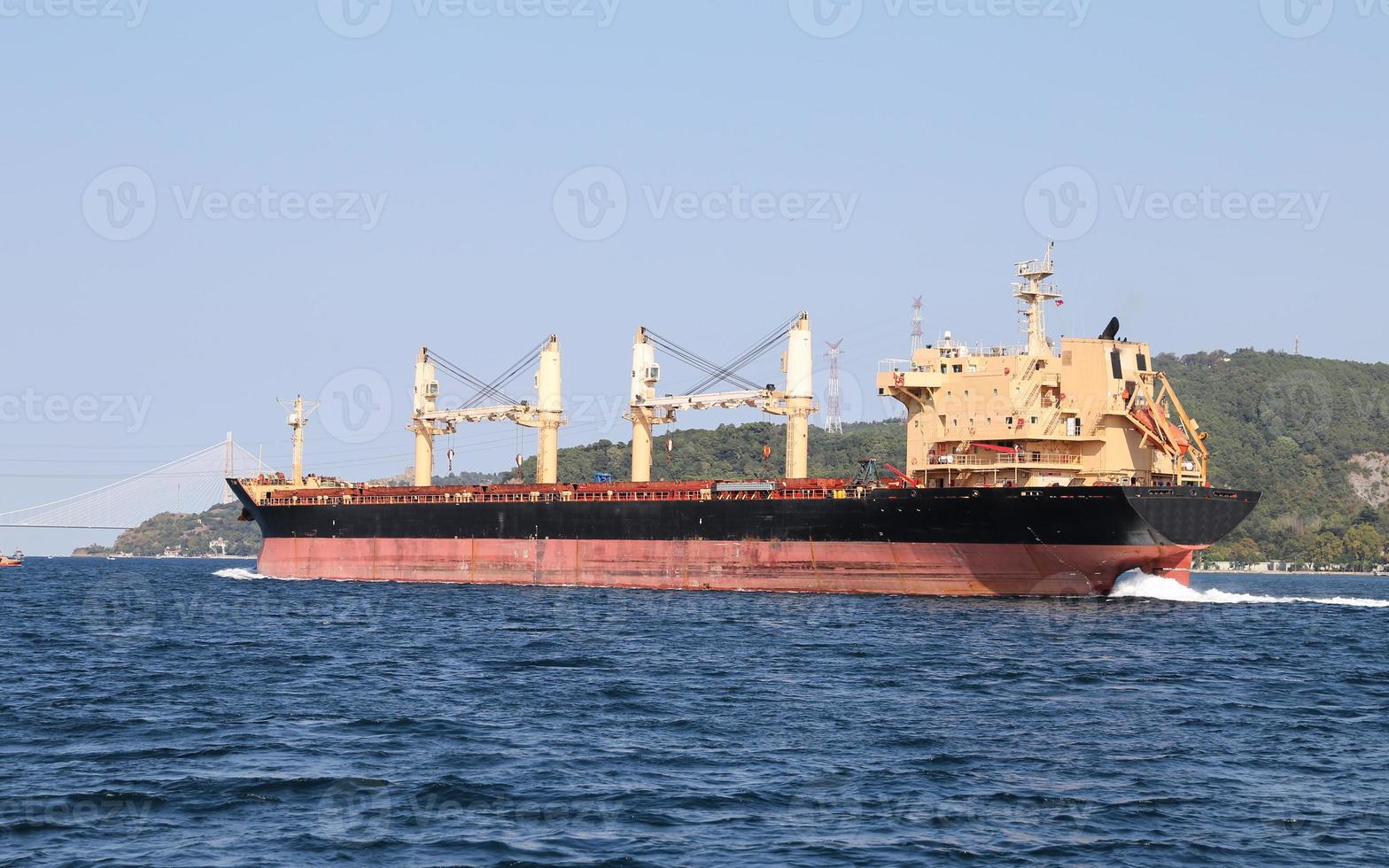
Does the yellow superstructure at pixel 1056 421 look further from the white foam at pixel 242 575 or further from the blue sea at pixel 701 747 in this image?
the white foam at pixel 242 575

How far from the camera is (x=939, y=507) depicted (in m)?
52.3

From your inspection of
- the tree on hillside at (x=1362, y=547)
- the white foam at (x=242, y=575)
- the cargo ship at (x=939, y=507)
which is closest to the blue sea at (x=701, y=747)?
the cargo ship at (x=939, y=507)

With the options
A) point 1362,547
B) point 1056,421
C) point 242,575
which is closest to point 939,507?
point 1056,421

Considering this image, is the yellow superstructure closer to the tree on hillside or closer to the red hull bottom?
the red hull bottom

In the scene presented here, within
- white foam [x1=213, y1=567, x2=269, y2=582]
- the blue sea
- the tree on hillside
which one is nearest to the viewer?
the blue sea

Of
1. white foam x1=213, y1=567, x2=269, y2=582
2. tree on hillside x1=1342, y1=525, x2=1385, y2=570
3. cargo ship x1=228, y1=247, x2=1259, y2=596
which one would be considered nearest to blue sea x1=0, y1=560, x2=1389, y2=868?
cargo ship x1=228, y1=247, x2=1259, y2=596

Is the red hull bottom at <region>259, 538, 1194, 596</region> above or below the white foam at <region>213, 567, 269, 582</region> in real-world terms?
above

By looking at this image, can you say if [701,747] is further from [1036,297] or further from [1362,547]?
[1362,547]

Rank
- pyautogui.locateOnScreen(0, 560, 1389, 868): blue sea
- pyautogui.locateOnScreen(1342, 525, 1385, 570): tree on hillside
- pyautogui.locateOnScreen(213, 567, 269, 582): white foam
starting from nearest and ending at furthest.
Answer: pyautogui.locateOnScreen(0, 560, 1389, 868): blue sea → pyautogui.locateOnScreen(213, 567, 269, 582): white foam → pyautogui.locateOnScreen(1342, 525, 1385, 570): tree on hillside

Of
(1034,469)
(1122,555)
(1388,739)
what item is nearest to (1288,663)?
(1388,739)

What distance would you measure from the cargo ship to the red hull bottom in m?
0.08

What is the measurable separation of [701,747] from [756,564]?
36208 mm

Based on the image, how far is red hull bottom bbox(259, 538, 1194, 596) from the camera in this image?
51312 mm

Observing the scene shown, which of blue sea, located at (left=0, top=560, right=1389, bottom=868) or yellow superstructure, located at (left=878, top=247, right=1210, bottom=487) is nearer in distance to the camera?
blue sea, located at (left=0, top=560, right=1389, bottom=868)
